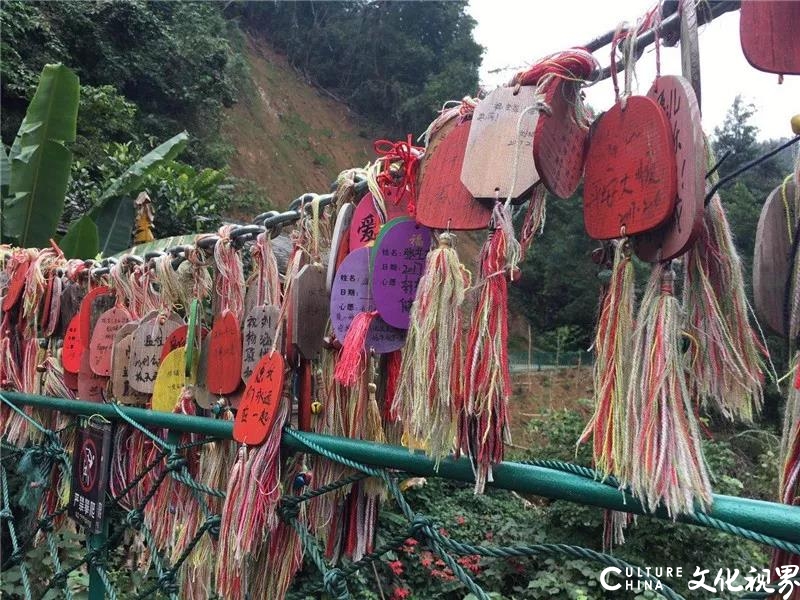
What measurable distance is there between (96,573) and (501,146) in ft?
3.30

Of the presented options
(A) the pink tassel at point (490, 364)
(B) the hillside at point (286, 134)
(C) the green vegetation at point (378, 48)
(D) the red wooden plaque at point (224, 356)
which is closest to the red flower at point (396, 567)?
(D) the red wooden plaque at point (224, 356)

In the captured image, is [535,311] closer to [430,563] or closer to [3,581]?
[430,563]

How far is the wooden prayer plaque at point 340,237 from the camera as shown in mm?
752

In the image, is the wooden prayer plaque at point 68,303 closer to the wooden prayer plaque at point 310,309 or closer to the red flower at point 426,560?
the wooden prayer plaque at point 310,309

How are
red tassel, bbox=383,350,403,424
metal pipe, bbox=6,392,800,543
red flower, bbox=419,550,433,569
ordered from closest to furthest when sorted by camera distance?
1. metal pipe, bbox=6,392,800,543
2. red tassel, bbox=383,350,403,424
3. red flower, bbox=419,550,433,569

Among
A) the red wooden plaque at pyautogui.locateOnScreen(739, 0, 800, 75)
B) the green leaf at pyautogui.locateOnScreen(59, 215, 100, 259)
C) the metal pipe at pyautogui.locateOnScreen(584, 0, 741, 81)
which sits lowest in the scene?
the red wooden plaque at pyautogui.locateOnScreen(739, 0, 800, 75)

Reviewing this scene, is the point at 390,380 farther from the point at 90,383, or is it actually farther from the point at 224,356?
the point at 90,383

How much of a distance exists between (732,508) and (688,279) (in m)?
0.17

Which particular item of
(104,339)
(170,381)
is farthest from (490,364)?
(104,339)

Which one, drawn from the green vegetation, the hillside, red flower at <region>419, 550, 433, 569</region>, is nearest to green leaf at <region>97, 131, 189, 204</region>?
red flower at <region>419, 550, 433, 569</region>

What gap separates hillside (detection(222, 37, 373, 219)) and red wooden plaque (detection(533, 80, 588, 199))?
12187mm

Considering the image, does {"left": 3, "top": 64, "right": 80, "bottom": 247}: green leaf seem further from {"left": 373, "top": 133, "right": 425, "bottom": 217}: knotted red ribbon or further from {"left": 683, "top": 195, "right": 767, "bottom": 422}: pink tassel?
{"left": 683, "top": 195, "right": 767, "bottom": 422}: pink tassel

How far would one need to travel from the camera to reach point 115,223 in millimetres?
3139

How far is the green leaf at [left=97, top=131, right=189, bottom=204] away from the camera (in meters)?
3.18
